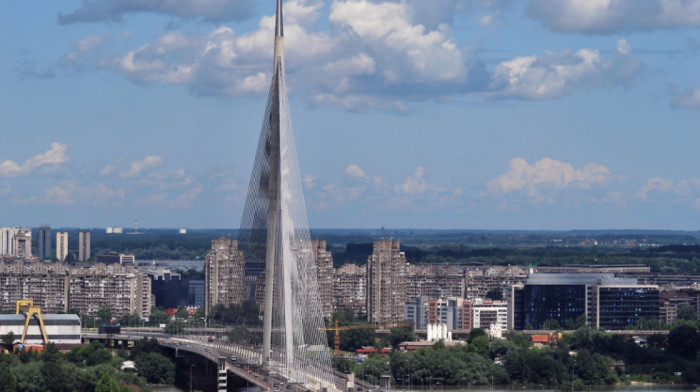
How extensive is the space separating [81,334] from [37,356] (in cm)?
1364

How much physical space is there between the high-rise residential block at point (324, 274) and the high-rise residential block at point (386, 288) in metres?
1.92

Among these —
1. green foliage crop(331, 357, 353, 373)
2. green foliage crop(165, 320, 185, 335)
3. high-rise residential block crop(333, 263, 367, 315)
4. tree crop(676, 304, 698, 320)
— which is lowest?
green foliage crop(331, 357, 353, 373)

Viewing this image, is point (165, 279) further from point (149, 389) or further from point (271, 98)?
point (271, 98)

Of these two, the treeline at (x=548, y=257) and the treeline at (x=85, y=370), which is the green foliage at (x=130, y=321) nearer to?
the treeline at (x=85, y=370)

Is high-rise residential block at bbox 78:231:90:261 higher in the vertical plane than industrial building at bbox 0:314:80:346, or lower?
higher

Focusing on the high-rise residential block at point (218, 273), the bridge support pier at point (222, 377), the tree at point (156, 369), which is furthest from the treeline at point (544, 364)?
the high-rise residential block at point (218, 273)

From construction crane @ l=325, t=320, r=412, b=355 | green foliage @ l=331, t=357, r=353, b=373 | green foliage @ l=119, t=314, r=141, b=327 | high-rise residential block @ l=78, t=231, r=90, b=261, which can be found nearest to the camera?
green foliage @ l=331, t=357, r=353, b=373

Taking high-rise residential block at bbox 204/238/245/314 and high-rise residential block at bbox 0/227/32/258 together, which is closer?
high-rise residential block at bbox 204/238/245/314

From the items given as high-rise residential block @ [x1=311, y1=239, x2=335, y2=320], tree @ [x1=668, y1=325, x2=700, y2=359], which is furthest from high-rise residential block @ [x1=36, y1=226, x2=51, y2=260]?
tree @ [x1=668, y1=325, x2=700, y2=359]

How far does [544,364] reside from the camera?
49.7 m

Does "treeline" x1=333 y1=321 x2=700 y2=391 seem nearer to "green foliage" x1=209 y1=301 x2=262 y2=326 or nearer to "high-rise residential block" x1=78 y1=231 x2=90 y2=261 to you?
"green foliage" x1=209 y1=301 x2=262 y2=326

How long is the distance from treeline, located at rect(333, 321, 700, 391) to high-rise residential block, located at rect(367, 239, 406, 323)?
1617cm

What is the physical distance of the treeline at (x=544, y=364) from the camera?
1900 inches

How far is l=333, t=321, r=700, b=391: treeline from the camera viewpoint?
48250 millimetres
